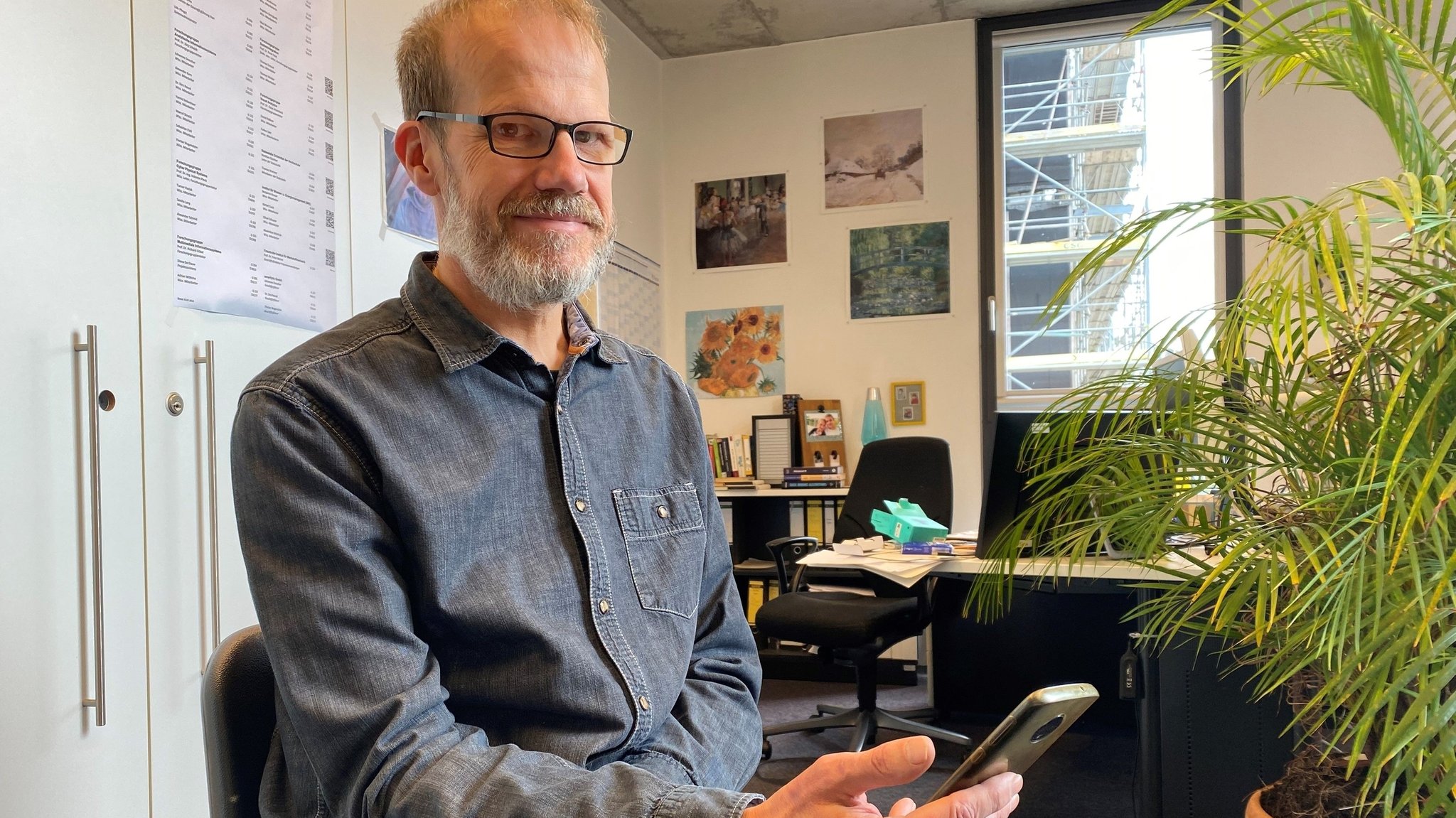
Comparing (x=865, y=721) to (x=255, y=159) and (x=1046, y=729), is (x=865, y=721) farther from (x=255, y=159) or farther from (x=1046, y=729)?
(x=1046, y=729)

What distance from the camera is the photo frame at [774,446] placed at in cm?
480

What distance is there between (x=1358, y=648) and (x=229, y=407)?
203 centimetres

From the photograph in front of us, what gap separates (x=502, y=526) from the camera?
1009mm

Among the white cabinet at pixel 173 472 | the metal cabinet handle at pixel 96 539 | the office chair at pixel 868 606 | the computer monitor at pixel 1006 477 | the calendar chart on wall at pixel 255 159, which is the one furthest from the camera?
the office chair at pixel 868 606

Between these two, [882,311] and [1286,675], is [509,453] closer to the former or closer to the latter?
[1286,675]

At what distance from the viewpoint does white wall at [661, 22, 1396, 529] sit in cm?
473

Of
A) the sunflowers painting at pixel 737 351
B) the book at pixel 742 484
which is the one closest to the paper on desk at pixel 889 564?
the book at pixel 742 484

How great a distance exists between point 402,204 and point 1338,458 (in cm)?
229

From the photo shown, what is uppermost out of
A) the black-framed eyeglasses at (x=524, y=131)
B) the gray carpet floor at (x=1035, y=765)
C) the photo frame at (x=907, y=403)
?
the black-framed eyeglasses at (x=524, y=131)

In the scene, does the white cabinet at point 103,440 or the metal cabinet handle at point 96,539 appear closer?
the white cabinet at point 103,440

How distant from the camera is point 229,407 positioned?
205 centimetres

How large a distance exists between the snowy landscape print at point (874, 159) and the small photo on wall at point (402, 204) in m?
2.56

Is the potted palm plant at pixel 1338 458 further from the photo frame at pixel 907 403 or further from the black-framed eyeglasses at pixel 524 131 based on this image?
the photo frame at pixel 907 403

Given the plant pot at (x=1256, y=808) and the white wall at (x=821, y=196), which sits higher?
the white wall at (x=821, y=196)
